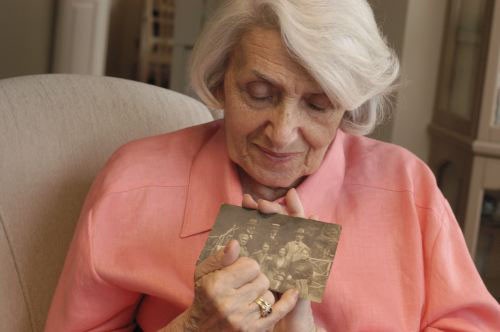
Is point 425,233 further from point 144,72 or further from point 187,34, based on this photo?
point 144,72

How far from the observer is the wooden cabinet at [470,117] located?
2.86m

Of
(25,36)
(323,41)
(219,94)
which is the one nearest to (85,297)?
(219,94)

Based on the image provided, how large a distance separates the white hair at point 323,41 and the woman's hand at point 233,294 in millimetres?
355

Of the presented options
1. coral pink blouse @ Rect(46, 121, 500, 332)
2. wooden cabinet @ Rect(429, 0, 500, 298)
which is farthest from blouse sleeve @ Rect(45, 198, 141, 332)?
wooden cabinet @ Rect(429, 0, 500, 298)

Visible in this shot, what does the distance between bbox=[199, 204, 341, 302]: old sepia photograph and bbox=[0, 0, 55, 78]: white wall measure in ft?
9.10

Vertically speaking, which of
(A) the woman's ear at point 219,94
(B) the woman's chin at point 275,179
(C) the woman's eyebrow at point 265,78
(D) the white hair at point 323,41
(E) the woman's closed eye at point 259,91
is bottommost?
(B) the woman's chin at point 275,179

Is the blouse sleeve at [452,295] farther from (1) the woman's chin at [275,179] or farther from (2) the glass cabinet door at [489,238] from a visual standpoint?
(2) the glass cabinet door at [489,238]

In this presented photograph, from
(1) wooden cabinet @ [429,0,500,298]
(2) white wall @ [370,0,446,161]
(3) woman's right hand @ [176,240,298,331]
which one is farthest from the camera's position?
(2) white wall @ [370,0,446,161]

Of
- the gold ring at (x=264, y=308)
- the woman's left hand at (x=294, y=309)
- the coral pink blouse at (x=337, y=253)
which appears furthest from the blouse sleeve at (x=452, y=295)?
the gold ring at (x=264, y=308)

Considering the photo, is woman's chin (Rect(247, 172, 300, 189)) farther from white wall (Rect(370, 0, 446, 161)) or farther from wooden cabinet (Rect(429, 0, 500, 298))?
white wall (Rect(370, 0, 446, 161))

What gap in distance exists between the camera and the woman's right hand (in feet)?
3.78

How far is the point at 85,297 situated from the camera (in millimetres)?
1442

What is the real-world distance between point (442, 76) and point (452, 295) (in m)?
1.92

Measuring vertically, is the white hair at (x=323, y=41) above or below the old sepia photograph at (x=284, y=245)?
above
